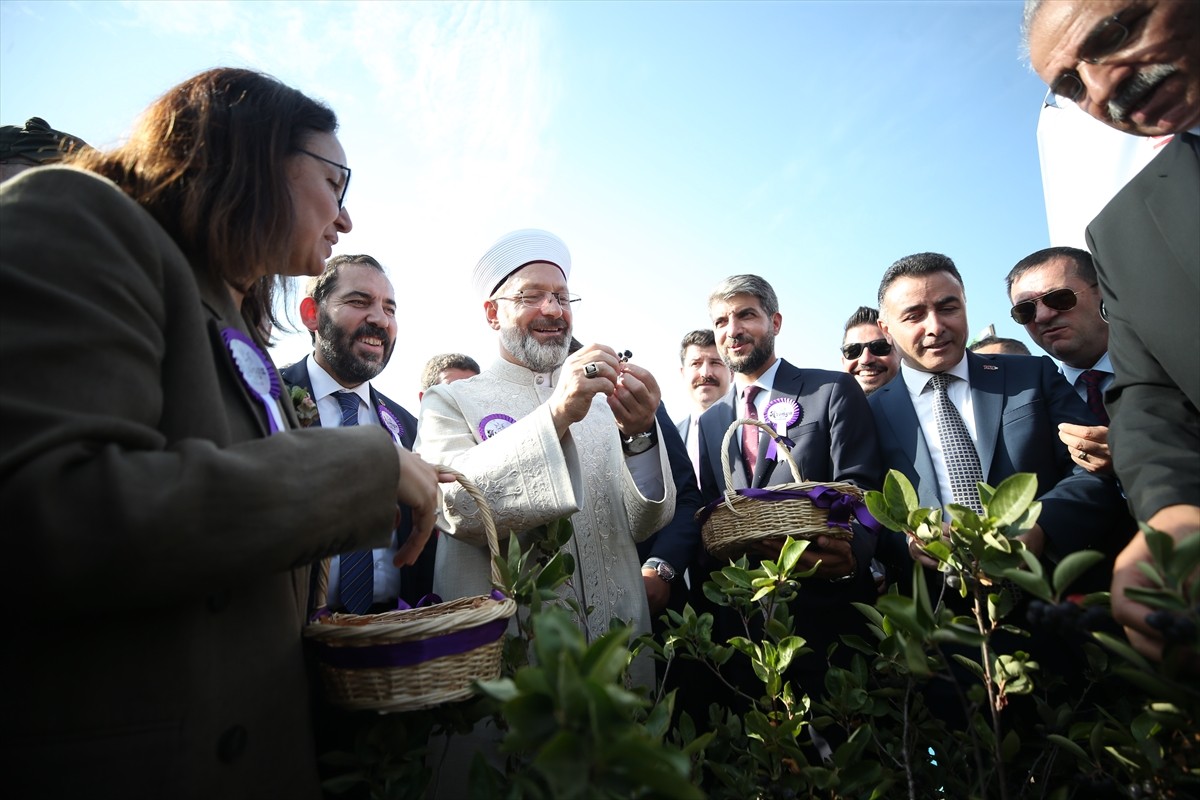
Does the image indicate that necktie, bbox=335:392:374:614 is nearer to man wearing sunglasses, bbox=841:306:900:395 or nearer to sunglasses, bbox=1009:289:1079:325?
sunglasses, bbox=1009:289:1079:325

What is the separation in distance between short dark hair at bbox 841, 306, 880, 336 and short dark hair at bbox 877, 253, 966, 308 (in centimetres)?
196

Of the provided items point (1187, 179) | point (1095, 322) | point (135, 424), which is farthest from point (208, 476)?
point (1095, 322)

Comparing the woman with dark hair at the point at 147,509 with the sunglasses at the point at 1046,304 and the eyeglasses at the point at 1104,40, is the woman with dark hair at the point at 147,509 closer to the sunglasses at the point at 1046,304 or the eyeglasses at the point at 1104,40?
the eyeglasses at the point at 1104,40

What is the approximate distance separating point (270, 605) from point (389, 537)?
10.2 inches

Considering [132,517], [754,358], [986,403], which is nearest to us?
[132,517]

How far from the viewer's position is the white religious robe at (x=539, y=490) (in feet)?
7.88

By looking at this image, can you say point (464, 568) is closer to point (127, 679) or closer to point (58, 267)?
point (127, 679)

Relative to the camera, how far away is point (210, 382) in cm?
122

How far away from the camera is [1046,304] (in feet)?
12.8

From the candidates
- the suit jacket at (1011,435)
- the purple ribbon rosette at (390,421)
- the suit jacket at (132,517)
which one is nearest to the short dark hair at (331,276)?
the purple ribbon rosette at (390,421)

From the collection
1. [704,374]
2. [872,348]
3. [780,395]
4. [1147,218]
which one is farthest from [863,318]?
[1147,218]

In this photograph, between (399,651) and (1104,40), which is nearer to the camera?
(399,651)

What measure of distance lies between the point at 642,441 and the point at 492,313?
126 cm

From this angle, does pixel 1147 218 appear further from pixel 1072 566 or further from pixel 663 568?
pixel 663 568
